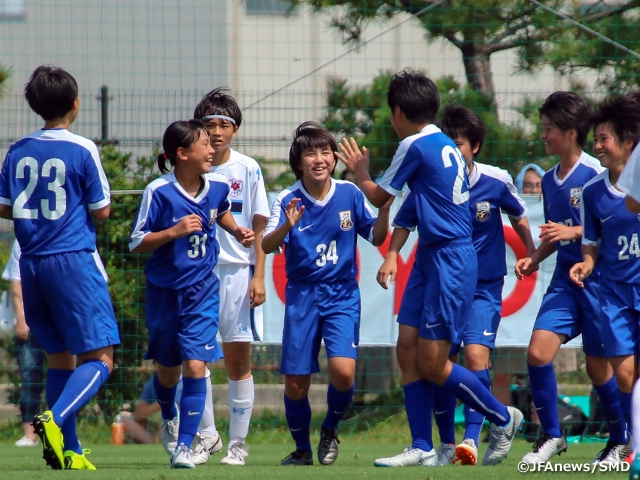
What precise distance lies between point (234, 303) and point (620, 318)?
2279mm

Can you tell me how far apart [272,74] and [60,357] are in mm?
→ 5819

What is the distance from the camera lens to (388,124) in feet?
30.8

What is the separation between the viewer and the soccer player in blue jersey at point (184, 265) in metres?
5.47

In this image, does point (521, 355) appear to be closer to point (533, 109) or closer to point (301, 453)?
point (533, 109)

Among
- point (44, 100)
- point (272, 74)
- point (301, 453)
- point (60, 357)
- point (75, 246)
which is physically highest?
point (272, 74)

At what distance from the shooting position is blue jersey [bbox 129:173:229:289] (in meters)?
5.54

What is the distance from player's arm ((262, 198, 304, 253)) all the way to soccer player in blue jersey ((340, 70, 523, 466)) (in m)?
0.37

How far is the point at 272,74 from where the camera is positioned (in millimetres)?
10711

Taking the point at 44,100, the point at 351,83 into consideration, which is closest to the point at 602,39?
the point at 351,83

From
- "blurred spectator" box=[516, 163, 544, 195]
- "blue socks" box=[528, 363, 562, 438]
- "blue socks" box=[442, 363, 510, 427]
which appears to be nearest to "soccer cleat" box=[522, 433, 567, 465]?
"blue socks" box=[528, 363, 562, 438]

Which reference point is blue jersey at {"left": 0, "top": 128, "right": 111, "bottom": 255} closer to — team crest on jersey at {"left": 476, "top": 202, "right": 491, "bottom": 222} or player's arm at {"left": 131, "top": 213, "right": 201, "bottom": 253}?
player's arm at {"left": 131, "top": 213, "right": 201, "bottom": 253}

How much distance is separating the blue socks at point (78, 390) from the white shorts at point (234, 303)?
47.2 inches

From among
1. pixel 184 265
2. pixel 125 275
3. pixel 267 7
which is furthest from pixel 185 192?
pixel 267 7

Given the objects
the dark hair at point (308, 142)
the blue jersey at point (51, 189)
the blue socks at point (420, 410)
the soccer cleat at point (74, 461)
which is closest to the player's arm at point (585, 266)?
the blue socks at point (420, 410)
